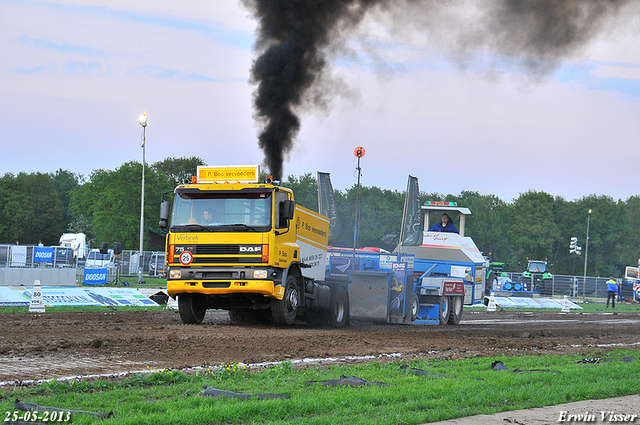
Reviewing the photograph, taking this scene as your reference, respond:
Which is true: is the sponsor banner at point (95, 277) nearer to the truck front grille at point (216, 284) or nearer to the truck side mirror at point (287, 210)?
the truck front grille at point (216, 284)

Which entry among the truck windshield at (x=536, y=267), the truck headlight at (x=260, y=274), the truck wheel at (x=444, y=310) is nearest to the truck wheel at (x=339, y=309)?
the truck headlight at (x=260, y=274)

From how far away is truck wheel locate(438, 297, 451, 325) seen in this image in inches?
816

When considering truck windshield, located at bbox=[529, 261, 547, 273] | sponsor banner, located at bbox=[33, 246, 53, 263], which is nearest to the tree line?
truck windshield, located at bbox=[529, 261, 547, 273]

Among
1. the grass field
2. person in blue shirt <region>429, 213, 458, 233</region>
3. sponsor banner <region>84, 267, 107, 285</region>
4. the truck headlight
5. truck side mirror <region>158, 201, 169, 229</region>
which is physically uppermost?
person in blue shirt <region>429, 213, 458, 233</region>

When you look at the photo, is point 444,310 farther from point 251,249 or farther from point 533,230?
point 533,230

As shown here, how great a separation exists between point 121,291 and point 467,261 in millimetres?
11675

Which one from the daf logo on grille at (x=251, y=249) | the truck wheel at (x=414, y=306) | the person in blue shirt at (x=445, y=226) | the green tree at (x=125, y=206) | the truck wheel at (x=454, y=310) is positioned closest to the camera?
the daf logo on grille at (x=251, y=249)

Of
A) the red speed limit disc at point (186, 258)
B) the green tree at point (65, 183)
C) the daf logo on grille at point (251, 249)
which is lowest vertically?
the red speed limit disc at point (186, 258)

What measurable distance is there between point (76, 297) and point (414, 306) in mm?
10502

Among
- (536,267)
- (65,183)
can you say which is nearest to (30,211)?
(65,183)

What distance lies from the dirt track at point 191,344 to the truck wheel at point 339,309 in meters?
2.06

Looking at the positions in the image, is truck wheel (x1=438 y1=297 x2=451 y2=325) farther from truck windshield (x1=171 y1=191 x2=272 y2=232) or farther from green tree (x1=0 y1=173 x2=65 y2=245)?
green tree (x1=0 y1=173 x2=65 y2=245)

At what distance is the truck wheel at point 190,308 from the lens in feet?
50.0

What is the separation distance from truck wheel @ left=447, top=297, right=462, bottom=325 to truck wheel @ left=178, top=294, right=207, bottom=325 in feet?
29.3
